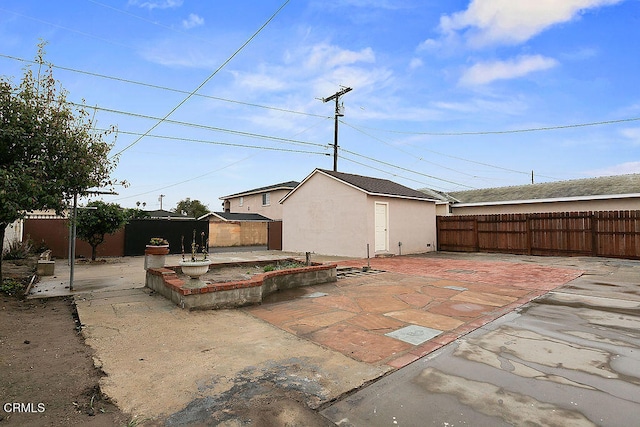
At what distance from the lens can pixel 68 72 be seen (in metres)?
11.3

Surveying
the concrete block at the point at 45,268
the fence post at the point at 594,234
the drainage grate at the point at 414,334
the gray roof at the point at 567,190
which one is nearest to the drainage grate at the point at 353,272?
the drainage grate at the point at 414,334

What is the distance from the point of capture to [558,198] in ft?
56.1

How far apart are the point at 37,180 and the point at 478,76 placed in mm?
15171

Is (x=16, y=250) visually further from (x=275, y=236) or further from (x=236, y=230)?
(x=236, y=230)

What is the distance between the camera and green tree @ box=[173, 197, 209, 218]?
4841 cm

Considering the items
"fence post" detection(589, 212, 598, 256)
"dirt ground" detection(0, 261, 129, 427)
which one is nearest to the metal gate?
"dirt ground" detection(0, 261, 129, 427)

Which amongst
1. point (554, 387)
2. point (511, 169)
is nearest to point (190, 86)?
point (554, 387)

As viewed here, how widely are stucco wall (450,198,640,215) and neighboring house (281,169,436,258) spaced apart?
5153 millimetres

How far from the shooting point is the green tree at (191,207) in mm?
48412

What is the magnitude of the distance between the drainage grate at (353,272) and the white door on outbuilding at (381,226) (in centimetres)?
469

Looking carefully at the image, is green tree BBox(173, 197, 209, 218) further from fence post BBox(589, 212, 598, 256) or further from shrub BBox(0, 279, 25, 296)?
fence post BBox(589, 212, 598, 256)

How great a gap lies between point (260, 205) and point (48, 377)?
28295mm

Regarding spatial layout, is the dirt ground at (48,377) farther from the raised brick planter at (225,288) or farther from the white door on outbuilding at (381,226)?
the white door on outbuilding at (381,226)

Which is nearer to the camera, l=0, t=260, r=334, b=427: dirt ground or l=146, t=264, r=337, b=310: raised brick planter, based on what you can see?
l=0, t=260, r=334, b=427: dirt ground
